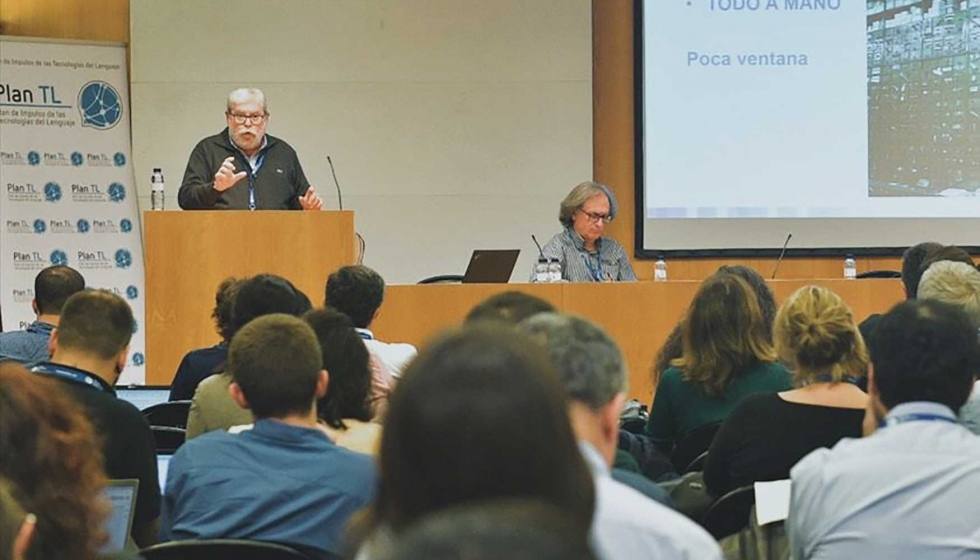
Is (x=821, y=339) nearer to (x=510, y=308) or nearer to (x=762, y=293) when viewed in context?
(x=510, y=308)

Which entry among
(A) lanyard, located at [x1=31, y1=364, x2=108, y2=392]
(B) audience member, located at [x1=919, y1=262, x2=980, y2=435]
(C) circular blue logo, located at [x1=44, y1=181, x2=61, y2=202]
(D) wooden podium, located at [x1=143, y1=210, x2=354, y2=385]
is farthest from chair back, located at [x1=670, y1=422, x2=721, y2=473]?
(C) circular blue logo, located at [x1=44, y1=181, x2=61, y2=202]

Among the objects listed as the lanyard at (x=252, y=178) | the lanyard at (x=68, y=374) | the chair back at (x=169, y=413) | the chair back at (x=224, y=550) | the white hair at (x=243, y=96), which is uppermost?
the white hair at (x=243, y=96)

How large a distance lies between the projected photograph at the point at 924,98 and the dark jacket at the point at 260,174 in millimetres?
3762

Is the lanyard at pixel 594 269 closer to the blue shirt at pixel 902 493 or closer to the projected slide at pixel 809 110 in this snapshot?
the projected slide at pixel 809 110

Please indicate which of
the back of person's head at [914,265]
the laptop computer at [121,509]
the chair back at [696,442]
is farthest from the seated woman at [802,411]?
the back of person's head at [914,265]

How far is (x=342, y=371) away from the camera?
11.1 feet

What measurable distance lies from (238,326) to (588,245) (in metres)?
3.41

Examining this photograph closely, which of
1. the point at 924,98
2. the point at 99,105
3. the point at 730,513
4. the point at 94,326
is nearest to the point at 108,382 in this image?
the point at 94,326

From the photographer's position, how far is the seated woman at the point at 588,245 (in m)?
7.40

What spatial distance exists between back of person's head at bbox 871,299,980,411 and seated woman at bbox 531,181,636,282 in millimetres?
4804

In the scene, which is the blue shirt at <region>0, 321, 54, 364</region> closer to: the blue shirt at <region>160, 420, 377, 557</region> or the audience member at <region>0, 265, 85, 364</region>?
the audience member at <region>0, 265, 85, 364</region>

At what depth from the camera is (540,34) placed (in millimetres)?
8797

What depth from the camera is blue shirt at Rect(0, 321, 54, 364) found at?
197 inches

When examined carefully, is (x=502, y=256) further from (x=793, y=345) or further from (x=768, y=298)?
(x=793, y=345)
